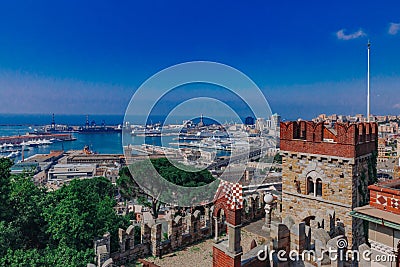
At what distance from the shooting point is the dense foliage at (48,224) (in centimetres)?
855

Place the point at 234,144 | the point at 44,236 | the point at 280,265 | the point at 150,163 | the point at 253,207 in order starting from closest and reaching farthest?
the point at 280,265, the point at 44,236, the point at 253,207, the point at 234,144, the point at 150,163

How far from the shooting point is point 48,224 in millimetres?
10484

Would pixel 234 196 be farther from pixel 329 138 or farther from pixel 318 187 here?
pixel 329 138

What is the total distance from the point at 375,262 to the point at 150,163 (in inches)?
676

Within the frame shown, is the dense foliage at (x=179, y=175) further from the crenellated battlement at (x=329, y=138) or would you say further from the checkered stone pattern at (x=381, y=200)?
the checkered stone pattern at (x=381, y=200)

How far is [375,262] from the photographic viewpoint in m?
4.02

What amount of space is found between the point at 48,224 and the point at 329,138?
10792mm

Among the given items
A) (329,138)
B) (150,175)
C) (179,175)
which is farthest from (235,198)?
(150,175)

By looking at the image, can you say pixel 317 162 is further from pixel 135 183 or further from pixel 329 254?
pixel 135 183

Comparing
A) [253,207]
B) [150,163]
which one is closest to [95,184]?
[150,163]

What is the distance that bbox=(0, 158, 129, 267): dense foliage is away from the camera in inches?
336

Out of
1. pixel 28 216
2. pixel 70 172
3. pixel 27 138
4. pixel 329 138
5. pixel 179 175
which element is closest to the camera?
pixel 329 138

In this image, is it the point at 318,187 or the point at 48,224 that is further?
the point at 48,224

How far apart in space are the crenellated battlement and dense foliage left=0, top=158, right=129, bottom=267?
748 cm
